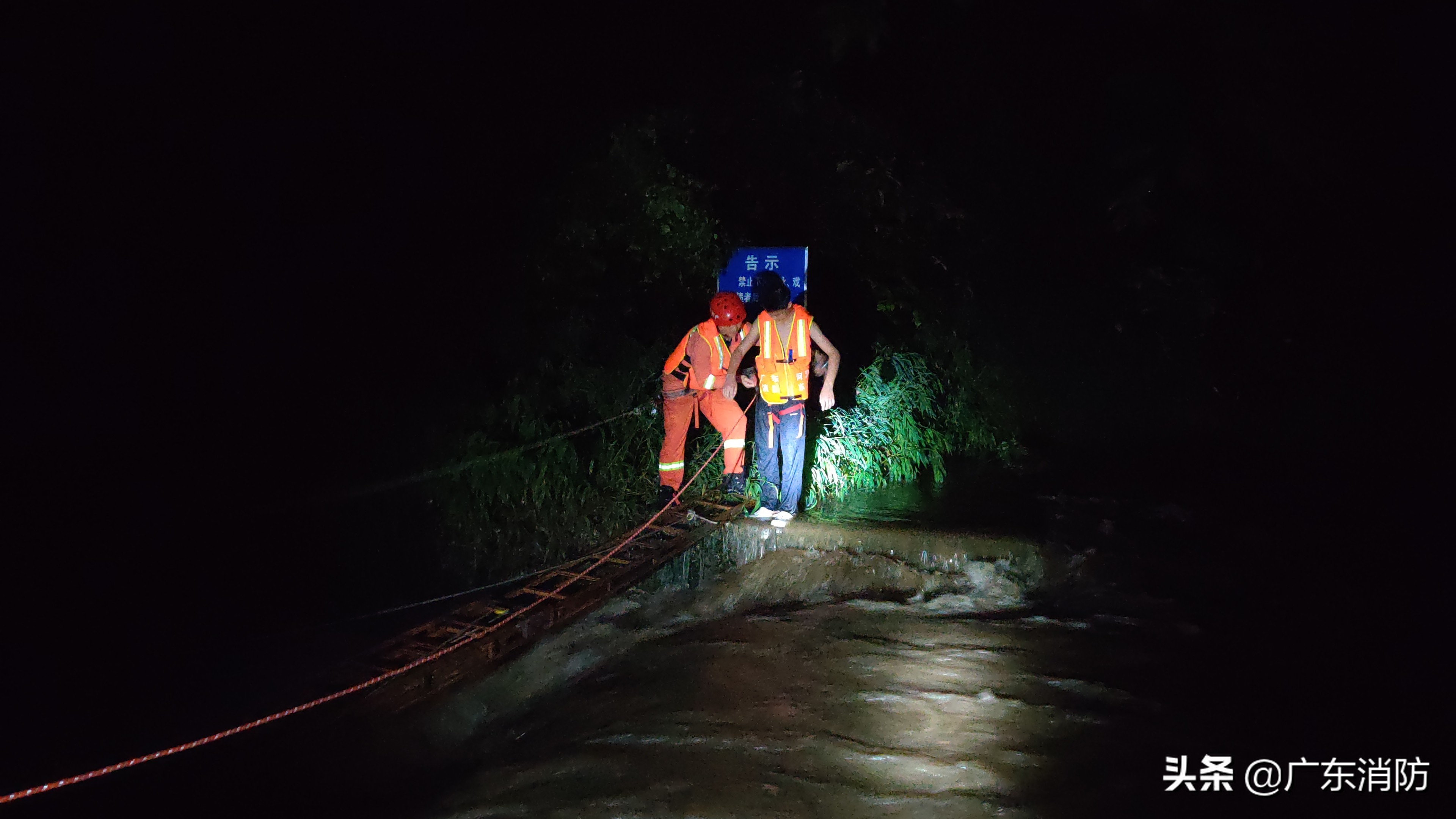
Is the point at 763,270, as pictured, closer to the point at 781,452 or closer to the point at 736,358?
the point at 736,358

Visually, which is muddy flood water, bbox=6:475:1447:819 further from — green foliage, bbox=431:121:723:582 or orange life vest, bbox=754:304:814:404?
green foliage, bbox=431:121:723:582

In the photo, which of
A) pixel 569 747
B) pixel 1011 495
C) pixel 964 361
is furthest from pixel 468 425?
pixel 964 361

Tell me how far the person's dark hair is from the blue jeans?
0.70 meters

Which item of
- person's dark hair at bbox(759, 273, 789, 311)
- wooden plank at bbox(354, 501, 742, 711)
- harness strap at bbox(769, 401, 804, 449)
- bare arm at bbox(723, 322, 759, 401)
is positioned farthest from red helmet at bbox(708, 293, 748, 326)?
wooden plank at bbox(354, 501, 742, 711)

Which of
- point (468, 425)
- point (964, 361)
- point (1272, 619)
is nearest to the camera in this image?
point (1272, 619)

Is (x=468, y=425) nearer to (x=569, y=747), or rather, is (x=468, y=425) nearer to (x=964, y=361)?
(x=569, y=747)

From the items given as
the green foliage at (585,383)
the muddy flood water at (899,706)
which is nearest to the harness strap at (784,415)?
the muddy flood water at (899,706)

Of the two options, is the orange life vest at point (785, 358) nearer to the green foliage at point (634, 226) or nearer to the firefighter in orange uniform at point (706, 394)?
the firefighter in orange uniform at point (706, 394)

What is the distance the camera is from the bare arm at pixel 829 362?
6387 millimetres

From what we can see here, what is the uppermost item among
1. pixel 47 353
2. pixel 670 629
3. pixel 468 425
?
pixel 47 353

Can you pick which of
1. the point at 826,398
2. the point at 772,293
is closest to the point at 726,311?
the point at 772,293

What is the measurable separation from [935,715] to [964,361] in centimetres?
619

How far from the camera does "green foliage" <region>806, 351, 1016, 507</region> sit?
8.05 m

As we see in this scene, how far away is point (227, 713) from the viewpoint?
5137 mm
